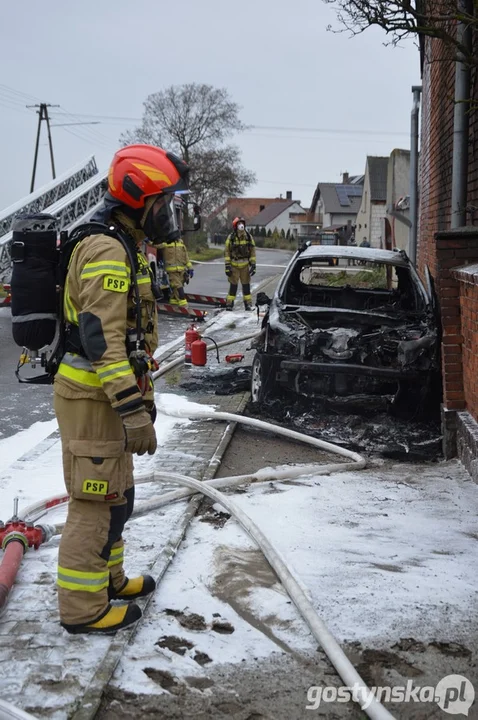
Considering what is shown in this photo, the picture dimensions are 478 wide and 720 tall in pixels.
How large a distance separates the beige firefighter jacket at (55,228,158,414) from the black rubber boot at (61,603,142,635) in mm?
933

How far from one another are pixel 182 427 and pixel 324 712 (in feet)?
13.9

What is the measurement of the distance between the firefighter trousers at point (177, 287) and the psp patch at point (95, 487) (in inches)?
455

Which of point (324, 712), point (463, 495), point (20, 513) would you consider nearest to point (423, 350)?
point (463, 495)

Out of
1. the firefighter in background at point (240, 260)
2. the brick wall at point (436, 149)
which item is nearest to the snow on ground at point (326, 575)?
the brick wall at point (436, 149)

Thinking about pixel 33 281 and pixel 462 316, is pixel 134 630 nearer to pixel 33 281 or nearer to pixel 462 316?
pixel 33 281

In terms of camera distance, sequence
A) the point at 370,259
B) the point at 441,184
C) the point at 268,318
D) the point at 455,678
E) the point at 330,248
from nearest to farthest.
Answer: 1. the point at 455,678
2. the point at 268,318
3. the point at 370,259
4. the point at 330,248
5. the point at 441,184

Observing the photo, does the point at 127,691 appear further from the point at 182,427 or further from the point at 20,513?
the point at 182,427

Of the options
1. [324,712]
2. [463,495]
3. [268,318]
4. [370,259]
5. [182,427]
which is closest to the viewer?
[324,712]

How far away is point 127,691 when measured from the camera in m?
2.87

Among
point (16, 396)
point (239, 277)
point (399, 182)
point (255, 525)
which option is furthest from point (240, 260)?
point (255, 525)

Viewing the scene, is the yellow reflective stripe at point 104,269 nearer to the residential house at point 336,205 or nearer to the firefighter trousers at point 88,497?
the firefighter trousers at point 88,497

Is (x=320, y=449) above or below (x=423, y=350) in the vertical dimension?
below

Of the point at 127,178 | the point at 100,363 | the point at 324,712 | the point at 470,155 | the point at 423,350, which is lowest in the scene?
the point at 324,712

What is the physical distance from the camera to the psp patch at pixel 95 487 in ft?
10.4
